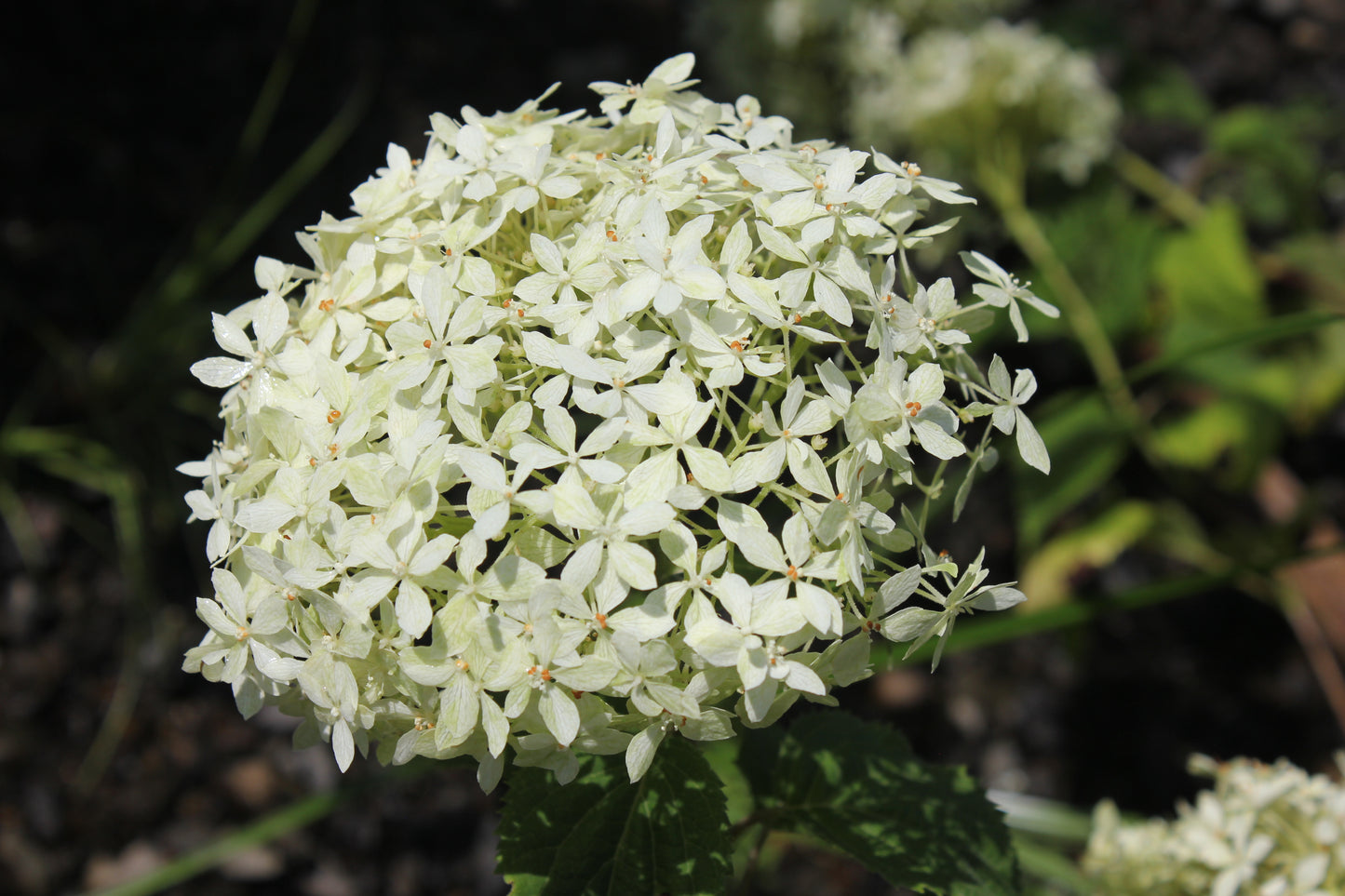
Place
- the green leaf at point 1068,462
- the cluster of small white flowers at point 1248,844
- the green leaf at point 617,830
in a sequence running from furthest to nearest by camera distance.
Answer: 1. the green leaf at point 1068,462
2. the cluster of small white flowers at point 1248,844
3. the green leaf at point 617,830

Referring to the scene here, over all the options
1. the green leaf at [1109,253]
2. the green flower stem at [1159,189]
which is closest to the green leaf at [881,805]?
the green leaf at [1109,253]

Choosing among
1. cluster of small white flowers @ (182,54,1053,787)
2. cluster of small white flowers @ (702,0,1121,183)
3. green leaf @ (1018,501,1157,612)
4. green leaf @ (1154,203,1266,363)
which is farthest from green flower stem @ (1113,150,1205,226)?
cluster of small white flowers @ (182,54,1053,787)

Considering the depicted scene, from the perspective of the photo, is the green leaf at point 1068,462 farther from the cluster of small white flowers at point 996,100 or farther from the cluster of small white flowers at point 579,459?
the cluster of small white flowers at point 579,459

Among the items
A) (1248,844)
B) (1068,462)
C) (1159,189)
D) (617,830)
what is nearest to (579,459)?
(617,830)

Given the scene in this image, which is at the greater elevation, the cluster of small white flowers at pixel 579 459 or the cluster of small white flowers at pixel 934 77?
the cluster of small white flowers at pixel 934 77

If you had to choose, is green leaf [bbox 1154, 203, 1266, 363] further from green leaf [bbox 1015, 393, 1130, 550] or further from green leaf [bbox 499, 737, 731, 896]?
green leaf [bbox 499, 737, 731, 896]

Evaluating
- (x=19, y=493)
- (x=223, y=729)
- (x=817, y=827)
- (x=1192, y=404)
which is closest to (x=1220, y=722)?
(x=1192, y=404)

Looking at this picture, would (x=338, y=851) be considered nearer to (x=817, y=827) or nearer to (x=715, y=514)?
(x=817, y=827)
